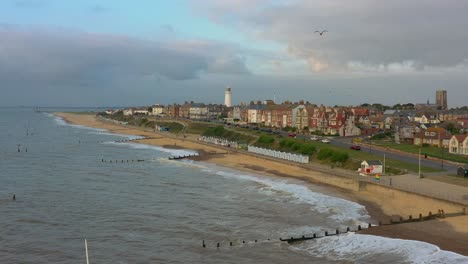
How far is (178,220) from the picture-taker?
36312 millimetres

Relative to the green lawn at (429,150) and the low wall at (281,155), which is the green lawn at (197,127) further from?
the green lawn at (429,150)

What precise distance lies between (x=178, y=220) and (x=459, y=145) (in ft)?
147

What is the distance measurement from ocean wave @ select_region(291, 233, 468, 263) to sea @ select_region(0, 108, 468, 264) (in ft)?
0.17

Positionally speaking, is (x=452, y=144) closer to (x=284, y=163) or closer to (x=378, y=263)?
(x=284, y=163)

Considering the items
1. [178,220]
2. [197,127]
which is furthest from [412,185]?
[197,127]

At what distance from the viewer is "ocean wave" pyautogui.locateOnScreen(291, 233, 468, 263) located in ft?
86.7

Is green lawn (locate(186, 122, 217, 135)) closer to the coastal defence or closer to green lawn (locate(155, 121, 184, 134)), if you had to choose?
green lawn (locate(155, 121, 184, 134))

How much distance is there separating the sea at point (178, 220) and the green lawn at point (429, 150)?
20499 mm

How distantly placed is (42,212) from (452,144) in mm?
52288

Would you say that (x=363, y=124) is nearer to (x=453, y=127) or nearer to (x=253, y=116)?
(x=453, y=127)

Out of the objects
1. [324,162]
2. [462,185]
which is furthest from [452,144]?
[462,185]

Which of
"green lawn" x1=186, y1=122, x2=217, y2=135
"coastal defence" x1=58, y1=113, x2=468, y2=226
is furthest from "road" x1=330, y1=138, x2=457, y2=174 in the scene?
"green lawn" x1=186, y1=122, x2=217, y2=135

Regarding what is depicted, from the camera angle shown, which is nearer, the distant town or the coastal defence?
the coastal defence

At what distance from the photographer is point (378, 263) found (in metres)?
26.2
